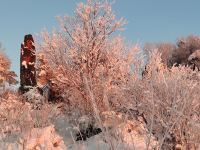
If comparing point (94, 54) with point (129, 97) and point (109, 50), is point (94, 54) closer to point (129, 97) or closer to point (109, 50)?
point (109, 50)

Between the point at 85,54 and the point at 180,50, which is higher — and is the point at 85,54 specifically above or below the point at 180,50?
below

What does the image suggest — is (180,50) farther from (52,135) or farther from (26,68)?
(52,135)

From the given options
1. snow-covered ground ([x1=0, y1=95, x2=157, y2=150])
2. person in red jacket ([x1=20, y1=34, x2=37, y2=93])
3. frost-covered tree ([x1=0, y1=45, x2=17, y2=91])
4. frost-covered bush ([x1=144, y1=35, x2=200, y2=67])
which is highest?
frost-covered bush ([x1=144, y1=35, x2=200, y2=67])

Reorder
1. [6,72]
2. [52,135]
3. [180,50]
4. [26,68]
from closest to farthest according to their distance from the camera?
[52,135] < [26,68] < [6,72] < [180,50]

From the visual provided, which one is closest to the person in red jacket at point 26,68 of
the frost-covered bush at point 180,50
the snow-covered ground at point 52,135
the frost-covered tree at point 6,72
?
the snow-covered ground at point 52,135

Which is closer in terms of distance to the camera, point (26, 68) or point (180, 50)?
point (26, 68)

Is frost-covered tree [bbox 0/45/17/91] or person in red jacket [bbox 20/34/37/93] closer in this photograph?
person in red jacket [bbox 20/34/37/93]

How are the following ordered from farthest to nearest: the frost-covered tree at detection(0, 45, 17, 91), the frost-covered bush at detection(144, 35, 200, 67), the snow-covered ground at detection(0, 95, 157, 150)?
the frost-covered bush at detection(144, 35, 200, 67) < the frost-covered tree at detection(0, 45, 17, 91) < the snow-covered ground at detection(0, 95, 157, 150)

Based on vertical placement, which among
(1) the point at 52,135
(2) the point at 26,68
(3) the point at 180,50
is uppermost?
(3) the point at 180,50

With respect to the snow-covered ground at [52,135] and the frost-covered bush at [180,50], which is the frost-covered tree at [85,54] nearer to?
the snow-covered ground at [52,135]

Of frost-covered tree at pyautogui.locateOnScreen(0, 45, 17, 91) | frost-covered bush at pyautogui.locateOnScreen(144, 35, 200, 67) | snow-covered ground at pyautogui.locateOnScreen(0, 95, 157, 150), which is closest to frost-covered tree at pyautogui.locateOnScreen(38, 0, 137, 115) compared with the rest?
snow-covered ground at pyautogui.locateOnScreen(0, 95, 157, 150)

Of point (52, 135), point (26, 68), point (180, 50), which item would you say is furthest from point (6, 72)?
point (52, 135)

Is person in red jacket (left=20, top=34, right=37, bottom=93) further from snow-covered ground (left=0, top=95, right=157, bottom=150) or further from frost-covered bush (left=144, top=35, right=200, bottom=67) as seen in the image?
frost-covered bush (left=144, top=35, right=200, bottom=67)

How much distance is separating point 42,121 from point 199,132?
25.2 feet
